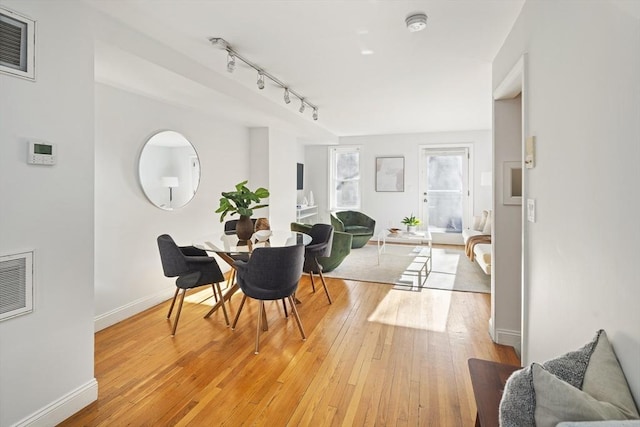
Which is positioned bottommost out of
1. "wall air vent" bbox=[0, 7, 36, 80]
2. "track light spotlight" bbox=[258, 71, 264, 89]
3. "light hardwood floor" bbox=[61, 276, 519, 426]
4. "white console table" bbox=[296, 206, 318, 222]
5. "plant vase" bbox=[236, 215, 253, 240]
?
"light hardwood floor" bbox=[61, 276, 519, 426]

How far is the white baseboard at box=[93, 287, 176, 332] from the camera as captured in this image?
314 cm

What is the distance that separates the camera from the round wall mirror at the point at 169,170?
3.65 m

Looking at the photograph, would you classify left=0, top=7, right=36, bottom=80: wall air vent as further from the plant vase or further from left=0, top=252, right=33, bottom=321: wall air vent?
the plant vase

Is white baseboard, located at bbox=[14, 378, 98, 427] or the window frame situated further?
the window frame

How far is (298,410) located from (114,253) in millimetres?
2414

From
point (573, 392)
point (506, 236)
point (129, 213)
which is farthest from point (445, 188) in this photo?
point (573, 392)

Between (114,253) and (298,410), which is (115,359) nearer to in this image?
(114,253)

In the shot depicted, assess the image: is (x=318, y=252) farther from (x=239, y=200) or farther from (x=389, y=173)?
(x=389, y=173)

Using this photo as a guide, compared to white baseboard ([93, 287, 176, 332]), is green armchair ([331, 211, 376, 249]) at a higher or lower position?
higher

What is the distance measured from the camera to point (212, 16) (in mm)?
2307

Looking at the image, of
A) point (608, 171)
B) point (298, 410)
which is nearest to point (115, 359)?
point (298, 410)

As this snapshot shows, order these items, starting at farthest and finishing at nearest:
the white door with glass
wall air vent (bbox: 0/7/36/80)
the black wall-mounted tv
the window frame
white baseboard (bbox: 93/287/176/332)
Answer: the window frame, the black wall-mounted tv, the white door with glass, white baseboard (bbox: 93/287/176/332), wall air vent (bbox: 0/7/36/80)

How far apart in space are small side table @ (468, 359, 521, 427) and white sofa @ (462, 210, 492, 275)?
2.73m

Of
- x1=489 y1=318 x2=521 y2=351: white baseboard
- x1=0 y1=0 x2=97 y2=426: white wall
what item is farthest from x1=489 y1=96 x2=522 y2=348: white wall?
x1=0 y1=0 x2=97 y2=426: white wall
